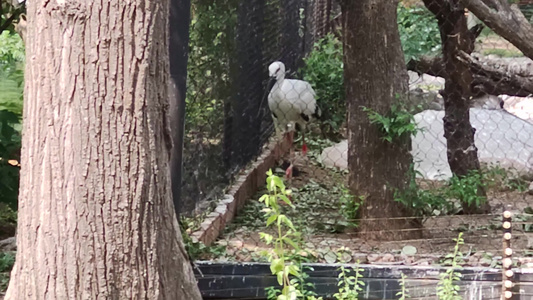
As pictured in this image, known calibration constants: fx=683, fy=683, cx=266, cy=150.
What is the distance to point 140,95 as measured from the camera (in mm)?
1829

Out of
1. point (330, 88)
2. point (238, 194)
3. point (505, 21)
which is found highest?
point (330, 88)

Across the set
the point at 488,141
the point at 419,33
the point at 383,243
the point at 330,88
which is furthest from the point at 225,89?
the point at 488,141

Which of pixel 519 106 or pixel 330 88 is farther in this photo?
pixel 519 106

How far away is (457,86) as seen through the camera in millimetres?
4109

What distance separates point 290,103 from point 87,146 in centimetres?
430

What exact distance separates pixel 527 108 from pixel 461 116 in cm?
463

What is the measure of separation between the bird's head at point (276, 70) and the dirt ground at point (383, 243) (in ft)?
3.90

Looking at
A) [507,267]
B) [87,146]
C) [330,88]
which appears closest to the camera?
[87,146]

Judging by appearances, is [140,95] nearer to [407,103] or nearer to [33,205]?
[33,205]

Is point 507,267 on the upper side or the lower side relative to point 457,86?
lower

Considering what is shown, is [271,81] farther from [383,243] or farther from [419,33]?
[383,243]

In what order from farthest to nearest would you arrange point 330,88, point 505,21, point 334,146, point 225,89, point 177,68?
point 330,88 < point 334,146 < point 225,89 < point 505,21 < point 177,68

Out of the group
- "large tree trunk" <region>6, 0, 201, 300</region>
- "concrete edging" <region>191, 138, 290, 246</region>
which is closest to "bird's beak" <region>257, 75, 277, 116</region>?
"concrete edging" <region>191, 138, 290, 246</region>

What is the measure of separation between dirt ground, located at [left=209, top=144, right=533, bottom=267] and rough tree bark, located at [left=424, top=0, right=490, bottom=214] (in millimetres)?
216
